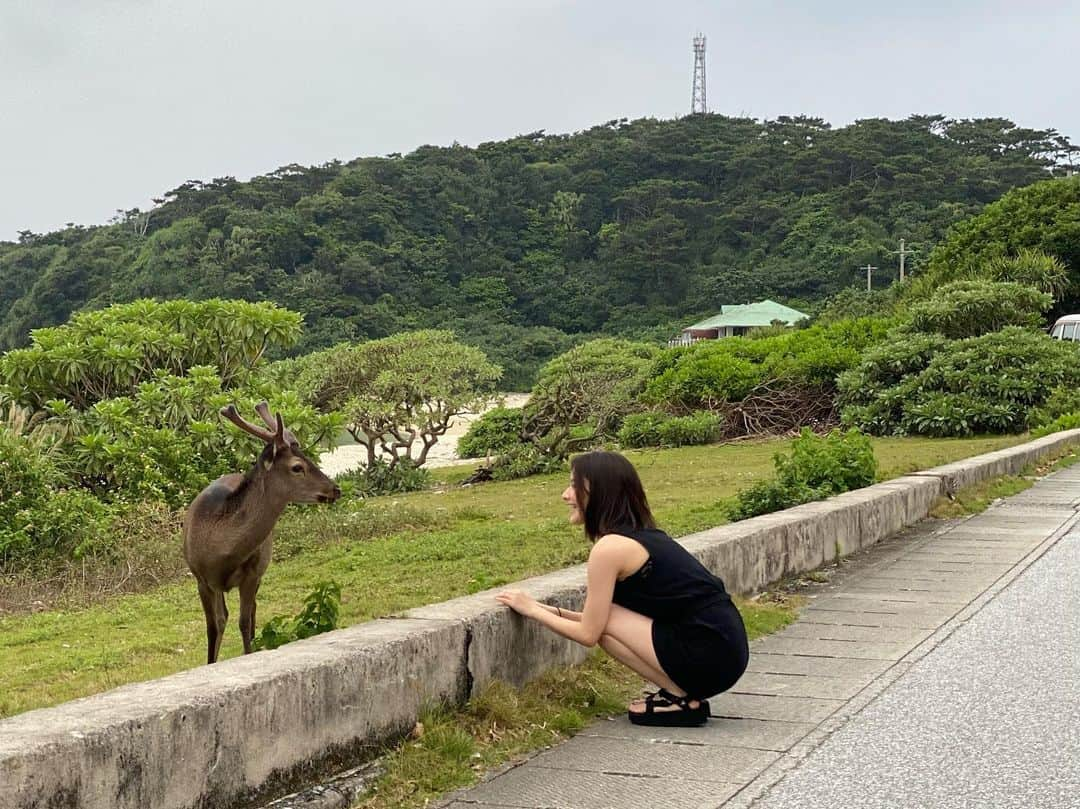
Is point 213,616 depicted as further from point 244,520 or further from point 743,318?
point 743,318

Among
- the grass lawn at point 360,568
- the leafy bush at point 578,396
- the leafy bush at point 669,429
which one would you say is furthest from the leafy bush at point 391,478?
the leafy bush at point 669,429

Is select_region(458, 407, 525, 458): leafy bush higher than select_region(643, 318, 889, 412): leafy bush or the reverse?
the reverse

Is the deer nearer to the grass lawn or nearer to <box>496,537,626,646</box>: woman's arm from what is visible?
the grass lawn

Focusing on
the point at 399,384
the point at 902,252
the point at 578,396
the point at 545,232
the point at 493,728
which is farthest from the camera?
the point at 545,232

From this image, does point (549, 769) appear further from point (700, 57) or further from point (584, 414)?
point (700, 57)

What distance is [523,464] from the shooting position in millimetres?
24266

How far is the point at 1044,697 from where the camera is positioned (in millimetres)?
5898

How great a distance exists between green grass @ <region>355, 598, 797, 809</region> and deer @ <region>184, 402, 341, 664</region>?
5.59ft

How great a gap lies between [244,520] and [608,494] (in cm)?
210

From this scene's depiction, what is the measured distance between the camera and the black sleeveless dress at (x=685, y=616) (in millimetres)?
5480

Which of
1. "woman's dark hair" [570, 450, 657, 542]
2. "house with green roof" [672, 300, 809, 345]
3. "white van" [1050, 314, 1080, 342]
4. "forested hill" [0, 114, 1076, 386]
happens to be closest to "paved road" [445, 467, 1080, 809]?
"woman's dark hair" [570, 450, 657, 542]

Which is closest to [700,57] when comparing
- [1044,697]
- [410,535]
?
[410,535]

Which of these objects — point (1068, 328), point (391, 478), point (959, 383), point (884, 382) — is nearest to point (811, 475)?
point (391, 478)

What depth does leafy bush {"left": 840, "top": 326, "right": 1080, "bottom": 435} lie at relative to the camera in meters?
25.2
